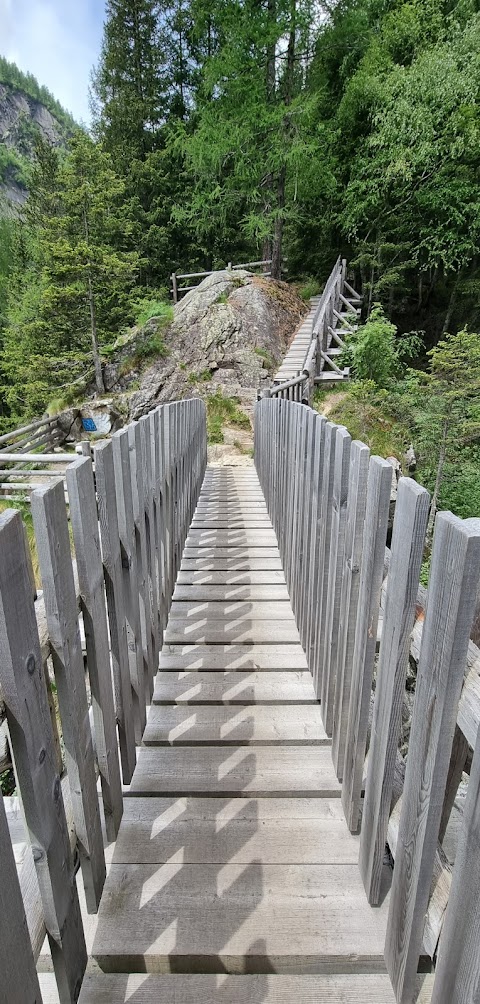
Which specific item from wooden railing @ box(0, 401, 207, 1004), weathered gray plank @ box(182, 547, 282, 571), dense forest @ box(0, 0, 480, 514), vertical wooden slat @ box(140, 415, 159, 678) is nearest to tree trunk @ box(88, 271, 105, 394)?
dense forest @ box(0, 0, 480, 514)

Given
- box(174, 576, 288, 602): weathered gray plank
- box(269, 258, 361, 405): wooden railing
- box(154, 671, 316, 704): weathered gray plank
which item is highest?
box(269, 258, 361, 405): wooden railing

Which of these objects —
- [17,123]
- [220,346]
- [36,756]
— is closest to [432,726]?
[36,756]

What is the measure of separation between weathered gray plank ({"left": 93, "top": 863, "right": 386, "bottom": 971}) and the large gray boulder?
39.4ft

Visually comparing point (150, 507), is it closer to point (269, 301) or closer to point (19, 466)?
point (19, 466)

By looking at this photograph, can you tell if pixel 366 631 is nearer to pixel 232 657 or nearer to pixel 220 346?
pixel 232 657

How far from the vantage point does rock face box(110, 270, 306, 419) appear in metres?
13.3

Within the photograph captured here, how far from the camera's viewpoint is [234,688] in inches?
89.0

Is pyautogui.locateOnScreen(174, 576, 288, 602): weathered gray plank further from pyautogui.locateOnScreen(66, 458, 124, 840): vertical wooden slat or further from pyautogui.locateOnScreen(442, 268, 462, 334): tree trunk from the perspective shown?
pyautogui.locateOnScreen(442, 268, 462, 334): tree trunk

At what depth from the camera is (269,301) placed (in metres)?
15.2

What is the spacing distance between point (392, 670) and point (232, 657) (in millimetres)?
1486

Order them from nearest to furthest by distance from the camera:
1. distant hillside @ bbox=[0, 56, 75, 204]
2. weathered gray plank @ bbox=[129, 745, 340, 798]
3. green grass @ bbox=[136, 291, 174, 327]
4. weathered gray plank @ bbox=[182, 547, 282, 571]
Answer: weathered gray plank @ bbox=[129, 745, 340, 798] < weathered gray plank @ bbox=[182, 547, 282, 571] < green grass @ bbox=[136, 291, 174, 327] < distant hillside @ bbox=[0, 56, 75, 204]

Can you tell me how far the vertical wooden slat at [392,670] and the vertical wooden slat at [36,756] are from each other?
2.53 ft

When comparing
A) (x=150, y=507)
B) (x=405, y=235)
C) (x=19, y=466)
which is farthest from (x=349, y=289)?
(x=150, y=507)

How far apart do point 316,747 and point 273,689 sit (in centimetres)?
39
